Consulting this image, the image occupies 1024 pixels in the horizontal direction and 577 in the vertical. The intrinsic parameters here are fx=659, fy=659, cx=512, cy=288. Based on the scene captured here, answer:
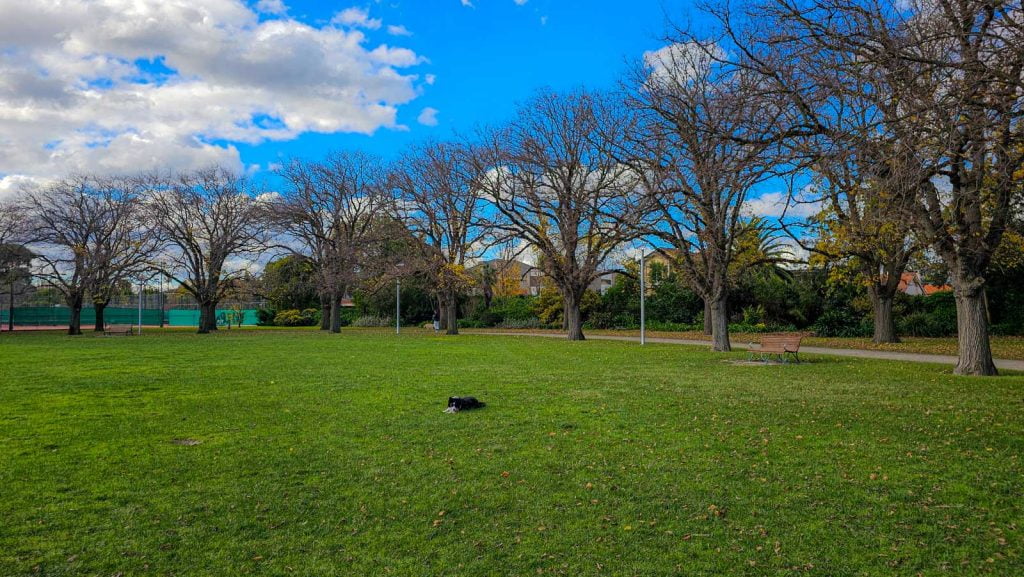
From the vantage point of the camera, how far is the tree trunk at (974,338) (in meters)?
14.3

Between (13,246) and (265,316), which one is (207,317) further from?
(265,316)

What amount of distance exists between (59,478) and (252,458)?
1.72 meters

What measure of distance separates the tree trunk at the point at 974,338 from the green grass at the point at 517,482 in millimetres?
2497

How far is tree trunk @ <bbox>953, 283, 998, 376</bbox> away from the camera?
1428 cm

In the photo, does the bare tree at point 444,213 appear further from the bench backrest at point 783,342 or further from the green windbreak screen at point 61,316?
the green windbreak screen at point 61,316

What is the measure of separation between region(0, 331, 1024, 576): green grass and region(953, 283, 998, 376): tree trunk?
Answer: 2497 mm

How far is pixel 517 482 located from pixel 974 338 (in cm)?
1307

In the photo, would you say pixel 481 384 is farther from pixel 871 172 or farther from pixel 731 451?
pixel 871 172

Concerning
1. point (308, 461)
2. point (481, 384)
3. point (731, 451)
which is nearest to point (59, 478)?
point (308, 461)

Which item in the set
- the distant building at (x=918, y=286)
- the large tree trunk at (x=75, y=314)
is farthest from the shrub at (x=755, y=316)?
A: the large tree trunk at (x=75, y=314)

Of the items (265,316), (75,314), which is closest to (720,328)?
(75,314)

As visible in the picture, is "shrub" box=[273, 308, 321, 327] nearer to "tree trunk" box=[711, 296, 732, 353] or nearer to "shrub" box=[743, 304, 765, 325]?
"shrub" box=[743, 304, 765, 325]

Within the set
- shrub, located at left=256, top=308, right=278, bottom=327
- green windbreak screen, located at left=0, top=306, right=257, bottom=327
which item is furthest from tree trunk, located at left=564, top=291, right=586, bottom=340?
shrub, located at left=256, top=308, right=278, bottom=327

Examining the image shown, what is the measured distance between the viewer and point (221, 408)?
1034 cm
